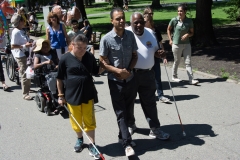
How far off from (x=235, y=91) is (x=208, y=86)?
0.69 metres

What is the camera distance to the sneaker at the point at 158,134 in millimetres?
4879

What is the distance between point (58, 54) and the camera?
7.05 metres

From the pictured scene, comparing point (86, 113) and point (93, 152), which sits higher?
point (86, 113)

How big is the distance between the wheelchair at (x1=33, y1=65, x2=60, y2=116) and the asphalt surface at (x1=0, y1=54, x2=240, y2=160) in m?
0.17

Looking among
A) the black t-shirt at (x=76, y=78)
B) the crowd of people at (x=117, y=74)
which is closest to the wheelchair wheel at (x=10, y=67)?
the crowd of people at (x=117, y=74)

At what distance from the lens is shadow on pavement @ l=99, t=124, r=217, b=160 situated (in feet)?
15.3

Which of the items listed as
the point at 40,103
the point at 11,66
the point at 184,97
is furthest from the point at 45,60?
the point at 11,66

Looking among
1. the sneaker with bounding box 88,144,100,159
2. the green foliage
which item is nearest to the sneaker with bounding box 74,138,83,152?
the sneaker with bounding box 88,144,100,159

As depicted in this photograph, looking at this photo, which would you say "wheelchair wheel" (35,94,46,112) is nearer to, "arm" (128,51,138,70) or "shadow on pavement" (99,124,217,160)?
"shadow on pavement" (99,124,217,160)

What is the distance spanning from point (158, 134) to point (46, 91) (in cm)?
274

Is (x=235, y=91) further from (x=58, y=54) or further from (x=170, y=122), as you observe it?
(x=58, y=54)

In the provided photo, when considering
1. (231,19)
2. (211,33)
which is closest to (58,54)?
(211,33)

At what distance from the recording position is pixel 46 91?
6.60m

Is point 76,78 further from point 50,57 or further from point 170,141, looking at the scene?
point 50,57
